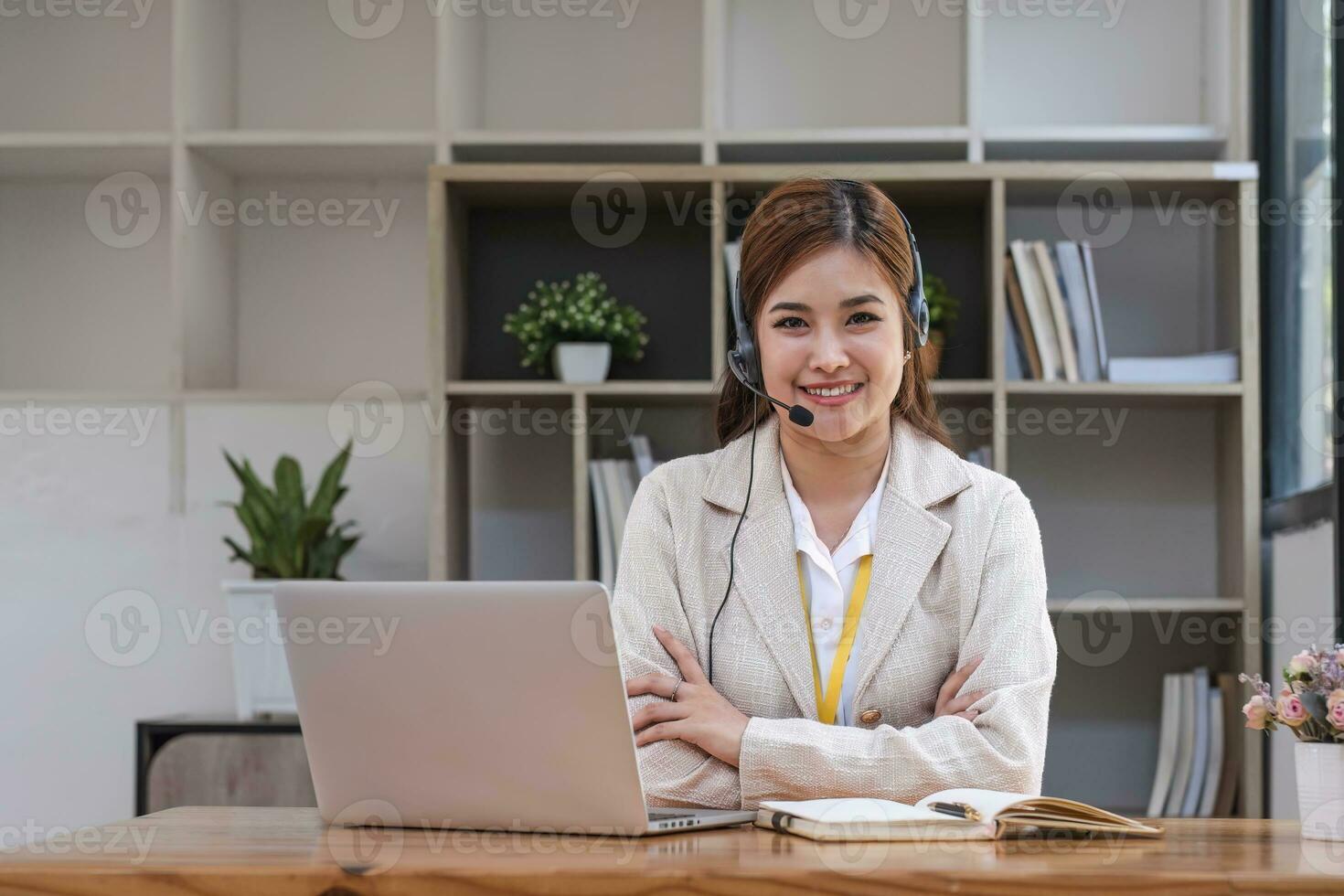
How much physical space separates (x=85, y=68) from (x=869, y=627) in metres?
2.58

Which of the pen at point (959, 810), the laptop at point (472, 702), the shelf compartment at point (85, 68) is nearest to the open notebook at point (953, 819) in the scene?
the pen at point (959, 810)

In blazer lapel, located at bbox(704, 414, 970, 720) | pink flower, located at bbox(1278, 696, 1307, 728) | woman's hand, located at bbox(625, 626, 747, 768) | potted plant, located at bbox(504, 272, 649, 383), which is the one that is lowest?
woman's hand, located at bbox(625, 626, 747, 768)

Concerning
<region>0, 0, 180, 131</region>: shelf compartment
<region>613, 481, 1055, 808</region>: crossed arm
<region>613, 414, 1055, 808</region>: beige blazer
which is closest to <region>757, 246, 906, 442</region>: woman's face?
<region>613, 414, 1055, 808</region>: beige blazer

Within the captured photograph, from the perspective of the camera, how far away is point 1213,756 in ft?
9.75

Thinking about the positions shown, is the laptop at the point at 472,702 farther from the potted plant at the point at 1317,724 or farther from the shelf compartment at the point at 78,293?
the shelf compartment at the point at 78,293

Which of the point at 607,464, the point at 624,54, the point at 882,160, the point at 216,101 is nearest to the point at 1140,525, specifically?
the point at 882,160

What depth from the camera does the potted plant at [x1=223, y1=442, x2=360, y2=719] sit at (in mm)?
2957

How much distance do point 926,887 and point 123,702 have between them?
2664 mm

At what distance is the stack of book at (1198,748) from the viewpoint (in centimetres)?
296

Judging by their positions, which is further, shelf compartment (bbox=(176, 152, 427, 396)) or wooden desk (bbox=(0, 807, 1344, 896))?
shelf compartment (bbox=(176, 152, 427, 396))

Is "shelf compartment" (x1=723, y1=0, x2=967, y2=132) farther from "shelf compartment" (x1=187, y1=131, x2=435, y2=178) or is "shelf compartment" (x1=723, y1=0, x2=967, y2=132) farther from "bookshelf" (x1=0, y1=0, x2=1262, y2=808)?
"shelf compartment" (x1=187, y1=131, x2=435, y2=178)

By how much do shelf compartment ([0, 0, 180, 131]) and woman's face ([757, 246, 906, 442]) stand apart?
7.08 ft

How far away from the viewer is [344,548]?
304 centimetres

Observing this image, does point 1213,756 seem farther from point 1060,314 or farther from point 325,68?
point 325,68
